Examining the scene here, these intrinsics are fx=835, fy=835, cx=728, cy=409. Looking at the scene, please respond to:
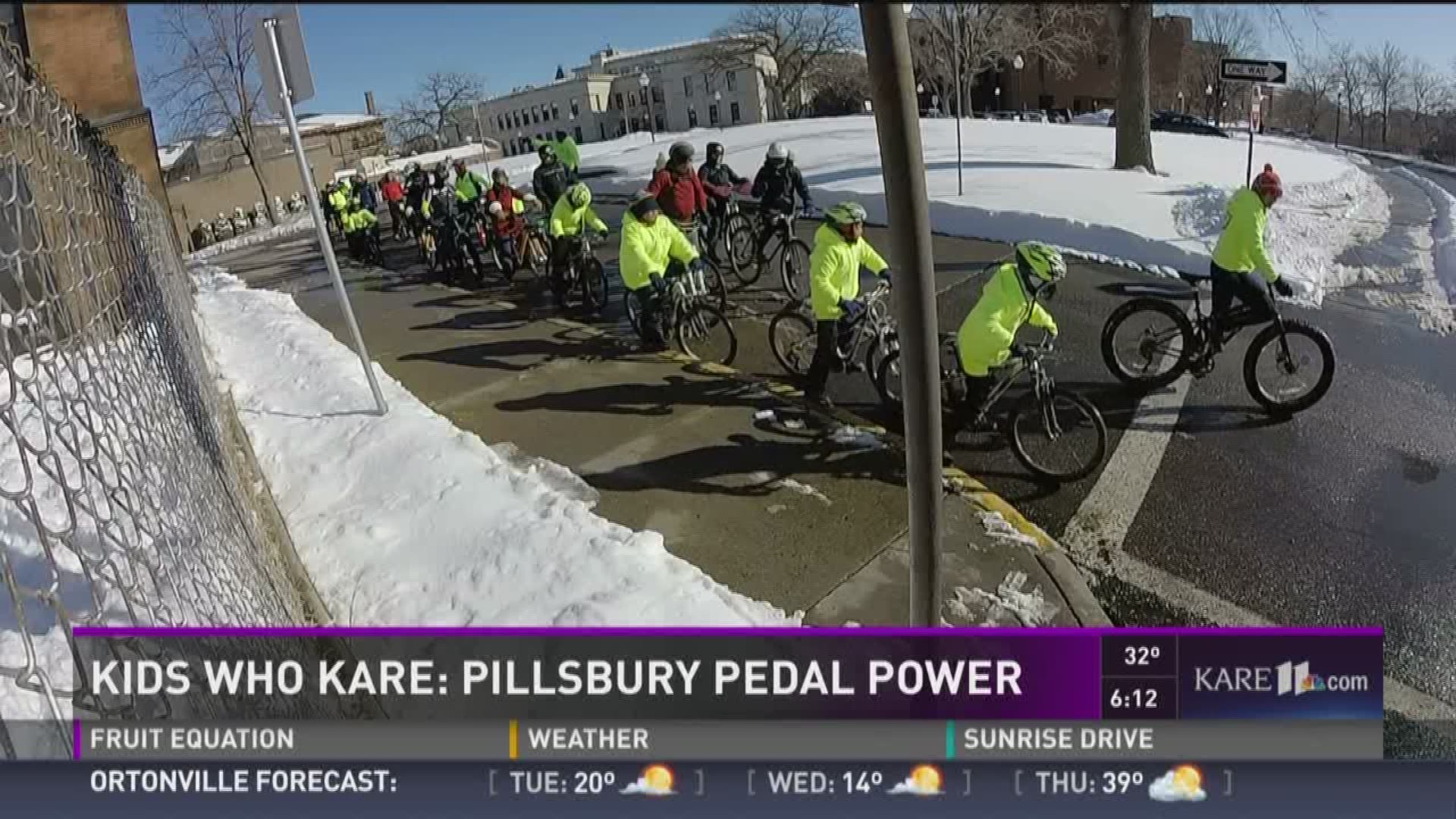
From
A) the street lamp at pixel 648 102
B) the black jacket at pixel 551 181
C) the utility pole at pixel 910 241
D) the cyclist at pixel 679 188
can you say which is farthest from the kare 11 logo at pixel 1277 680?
the street lamp at pixel 648 102

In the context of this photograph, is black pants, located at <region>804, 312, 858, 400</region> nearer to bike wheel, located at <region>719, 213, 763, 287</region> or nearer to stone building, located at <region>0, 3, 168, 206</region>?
bike wheel, located at <region>719, 213, 763, 287</region>

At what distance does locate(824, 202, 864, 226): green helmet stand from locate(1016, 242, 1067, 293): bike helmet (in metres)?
1.17

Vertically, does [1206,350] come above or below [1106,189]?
below

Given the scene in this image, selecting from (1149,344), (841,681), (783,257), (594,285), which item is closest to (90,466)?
(841,681)

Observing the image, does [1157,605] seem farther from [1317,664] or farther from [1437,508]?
[1437,508]

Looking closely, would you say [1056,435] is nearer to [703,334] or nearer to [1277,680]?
[1277,680]

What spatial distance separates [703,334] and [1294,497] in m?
4.40

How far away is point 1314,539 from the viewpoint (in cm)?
402

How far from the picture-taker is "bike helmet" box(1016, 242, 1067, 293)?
15.5ft

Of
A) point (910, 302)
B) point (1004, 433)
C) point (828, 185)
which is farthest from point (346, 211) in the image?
point (910, 302)

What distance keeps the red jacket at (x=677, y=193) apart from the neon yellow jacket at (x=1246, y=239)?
5.20 metres

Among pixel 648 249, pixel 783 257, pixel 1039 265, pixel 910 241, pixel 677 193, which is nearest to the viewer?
pixel 910 241

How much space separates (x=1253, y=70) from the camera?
6.29 meters

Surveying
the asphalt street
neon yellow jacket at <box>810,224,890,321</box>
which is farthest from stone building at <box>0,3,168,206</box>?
the asphalt street
